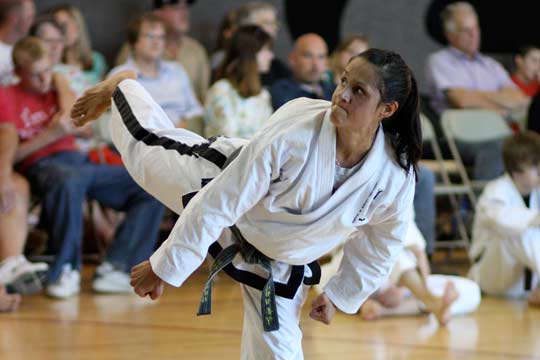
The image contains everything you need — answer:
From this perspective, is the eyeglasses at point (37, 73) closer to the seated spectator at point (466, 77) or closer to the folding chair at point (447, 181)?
the folding chair at point (447, 181)

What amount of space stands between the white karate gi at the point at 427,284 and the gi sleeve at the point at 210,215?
1719mm

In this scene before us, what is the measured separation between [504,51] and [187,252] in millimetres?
5217

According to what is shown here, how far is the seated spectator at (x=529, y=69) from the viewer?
6.18m

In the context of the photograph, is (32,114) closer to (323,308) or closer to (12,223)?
(12,223)

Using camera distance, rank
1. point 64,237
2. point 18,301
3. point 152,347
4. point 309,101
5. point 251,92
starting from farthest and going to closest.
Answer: point 251,92
point 64,237
point 18,301
point 152,347
point 309,101

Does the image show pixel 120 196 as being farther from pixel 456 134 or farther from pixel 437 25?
pixel 437 25

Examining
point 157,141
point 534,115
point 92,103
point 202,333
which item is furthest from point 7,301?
point 534,115

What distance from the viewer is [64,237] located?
4.16m

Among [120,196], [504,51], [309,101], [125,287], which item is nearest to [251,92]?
[120,196]

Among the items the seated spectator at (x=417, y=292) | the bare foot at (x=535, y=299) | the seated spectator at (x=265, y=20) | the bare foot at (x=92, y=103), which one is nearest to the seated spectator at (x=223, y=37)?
the seated spectator at (x=265, y=20)

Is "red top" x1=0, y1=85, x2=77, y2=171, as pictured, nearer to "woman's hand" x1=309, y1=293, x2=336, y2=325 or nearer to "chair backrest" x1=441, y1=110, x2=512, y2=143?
"woman's hand" x1=309, y1=293, x2=336, y2=325

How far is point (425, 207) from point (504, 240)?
1.99ft

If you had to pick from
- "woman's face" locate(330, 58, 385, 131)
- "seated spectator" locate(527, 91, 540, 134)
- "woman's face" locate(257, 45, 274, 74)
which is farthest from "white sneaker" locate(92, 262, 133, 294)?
"seated spectator" locate(527, 91, 540, 134)

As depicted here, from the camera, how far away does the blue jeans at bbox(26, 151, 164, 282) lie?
13.7 ft
